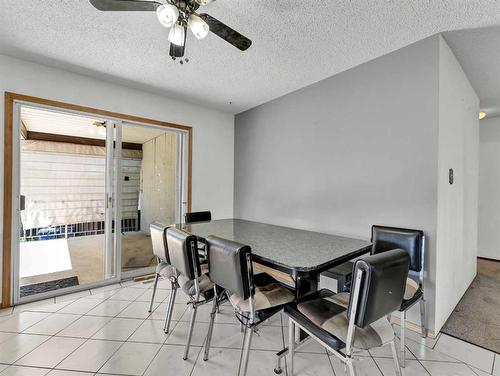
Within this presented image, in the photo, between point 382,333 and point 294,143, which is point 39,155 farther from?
point 382,333

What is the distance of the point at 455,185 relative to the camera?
2363 mm

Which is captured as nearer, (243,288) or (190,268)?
(243,288)

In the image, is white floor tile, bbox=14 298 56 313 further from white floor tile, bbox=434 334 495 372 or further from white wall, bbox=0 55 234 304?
white floor tile, bbox=434 334 495 372

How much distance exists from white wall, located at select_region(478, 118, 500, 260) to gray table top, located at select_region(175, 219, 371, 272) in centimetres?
363

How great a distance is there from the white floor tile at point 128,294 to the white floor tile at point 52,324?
449 millimetres

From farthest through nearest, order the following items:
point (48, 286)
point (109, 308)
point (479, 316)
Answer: point (48, 286), point (109, 308), point (479, 316)

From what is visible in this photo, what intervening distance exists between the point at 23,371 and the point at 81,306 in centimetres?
92

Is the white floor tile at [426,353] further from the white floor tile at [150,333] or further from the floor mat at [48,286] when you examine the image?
the floor mat at [48,286]

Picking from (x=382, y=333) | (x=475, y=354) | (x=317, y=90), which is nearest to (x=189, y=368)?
(x=382, y=333)

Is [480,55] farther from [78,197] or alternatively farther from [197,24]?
[78,197]

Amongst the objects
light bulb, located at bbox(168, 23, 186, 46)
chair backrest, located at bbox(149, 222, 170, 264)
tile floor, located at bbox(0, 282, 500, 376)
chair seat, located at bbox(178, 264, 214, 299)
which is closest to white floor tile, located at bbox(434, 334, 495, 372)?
tile floor, located at bbox(0, 282, 500, 376)

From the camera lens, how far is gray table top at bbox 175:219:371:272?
1.50 metres

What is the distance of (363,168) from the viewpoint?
2.51 m

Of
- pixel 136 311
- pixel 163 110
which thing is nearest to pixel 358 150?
pixel 163 110
